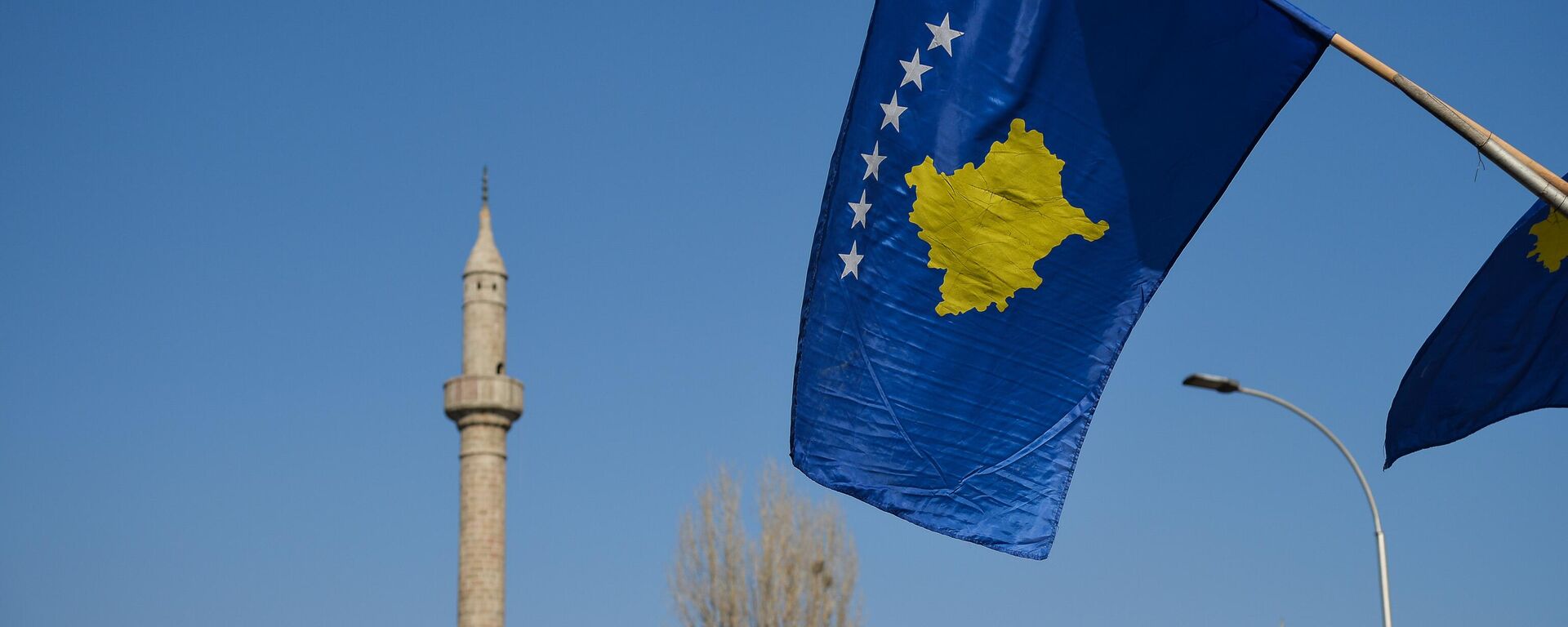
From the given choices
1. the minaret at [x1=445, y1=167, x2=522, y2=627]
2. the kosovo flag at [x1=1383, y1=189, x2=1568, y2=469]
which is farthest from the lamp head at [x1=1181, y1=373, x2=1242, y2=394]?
the minaret at [x1=445, y1=167, x2=522, y2=627]

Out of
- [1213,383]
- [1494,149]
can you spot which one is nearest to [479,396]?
[1213,383]

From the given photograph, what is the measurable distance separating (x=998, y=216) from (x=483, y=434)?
110ft

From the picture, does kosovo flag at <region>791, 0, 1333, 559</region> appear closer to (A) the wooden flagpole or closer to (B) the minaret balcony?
(A) the wooden flagpole

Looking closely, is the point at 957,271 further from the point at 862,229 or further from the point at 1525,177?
the point at 1525,177

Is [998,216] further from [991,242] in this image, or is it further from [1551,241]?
[1551,241]

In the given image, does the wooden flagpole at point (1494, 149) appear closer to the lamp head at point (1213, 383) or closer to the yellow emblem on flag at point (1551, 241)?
the yellow emblem on flag at point (1551, 241)

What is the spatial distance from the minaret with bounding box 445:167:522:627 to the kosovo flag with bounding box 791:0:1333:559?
32907mm

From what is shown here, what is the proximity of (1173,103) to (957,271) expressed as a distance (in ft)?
2.90

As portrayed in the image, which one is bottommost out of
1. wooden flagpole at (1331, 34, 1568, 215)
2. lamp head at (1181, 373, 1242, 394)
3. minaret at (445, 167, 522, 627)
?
wooden flagpole at (1331, 34, 1568, 215)

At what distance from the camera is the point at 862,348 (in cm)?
593

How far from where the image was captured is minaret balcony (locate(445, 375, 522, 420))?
3844 centimetres

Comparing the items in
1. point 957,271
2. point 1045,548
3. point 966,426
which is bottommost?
point 1045,548

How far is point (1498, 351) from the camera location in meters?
6.70

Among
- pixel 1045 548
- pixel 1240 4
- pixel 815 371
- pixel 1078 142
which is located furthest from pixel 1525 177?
pixel 815 371
